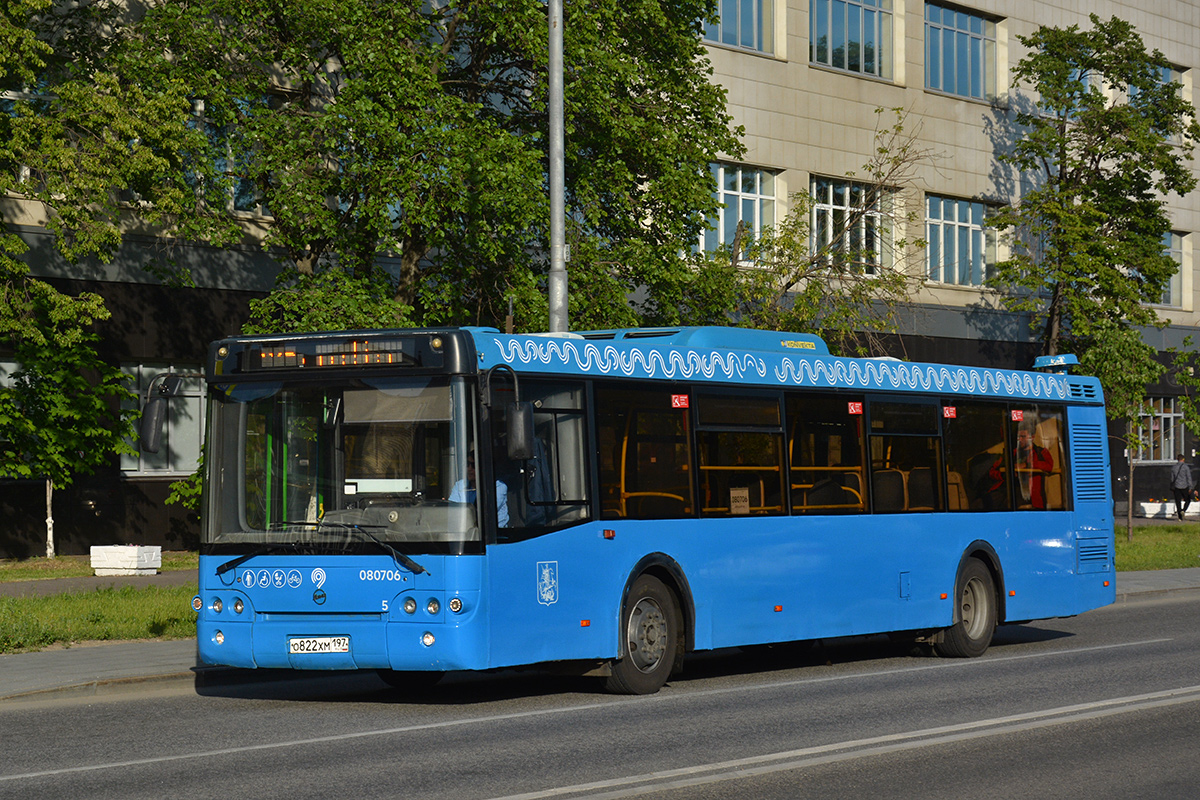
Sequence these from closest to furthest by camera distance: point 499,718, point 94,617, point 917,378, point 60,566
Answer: point 499,718 → point 917,378 → point 94,617 → point 60,566

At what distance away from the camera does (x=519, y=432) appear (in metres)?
10.9

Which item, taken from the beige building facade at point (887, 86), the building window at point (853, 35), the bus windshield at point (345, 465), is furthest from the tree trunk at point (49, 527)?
the building window at point (853, 35)

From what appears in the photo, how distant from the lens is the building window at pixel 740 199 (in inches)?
1417

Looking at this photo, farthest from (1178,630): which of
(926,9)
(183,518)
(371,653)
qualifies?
(926,9)

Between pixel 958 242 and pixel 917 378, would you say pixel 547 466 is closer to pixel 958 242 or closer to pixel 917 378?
pixel 917 378

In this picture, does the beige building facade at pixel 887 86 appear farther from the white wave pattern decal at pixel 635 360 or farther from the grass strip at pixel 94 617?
the white wave pattern decal at pixel 635 360

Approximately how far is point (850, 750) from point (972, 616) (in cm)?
706

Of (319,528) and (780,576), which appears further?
(780,576)

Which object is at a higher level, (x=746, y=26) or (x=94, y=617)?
(x=746, y=26)

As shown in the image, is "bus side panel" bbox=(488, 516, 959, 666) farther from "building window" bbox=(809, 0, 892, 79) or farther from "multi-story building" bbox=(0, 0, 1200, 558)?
"building window" bbox=(809, 0, 892, 79)

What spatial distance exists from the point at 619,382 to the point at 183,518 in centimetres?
1714

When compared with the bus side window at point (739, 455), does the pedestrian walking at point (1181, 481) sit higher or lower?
lower

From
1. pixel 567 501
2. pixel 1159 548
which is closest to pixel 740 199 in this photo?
pixel 1159 548

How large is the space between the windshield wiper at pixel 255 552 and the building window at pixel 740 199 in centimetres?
2491
